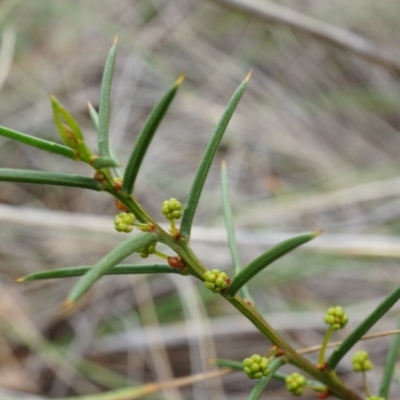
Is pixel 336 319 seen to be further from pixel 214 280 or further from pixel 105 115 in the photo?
pixel 105 115

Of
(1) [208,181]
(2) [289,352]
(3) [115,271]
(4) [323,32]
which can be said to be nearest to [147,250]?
(3) [115,271]

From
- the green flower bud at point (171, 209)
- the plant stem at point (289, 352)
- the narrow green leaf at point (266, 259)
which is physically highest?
the green flower bud at point (171, 209)

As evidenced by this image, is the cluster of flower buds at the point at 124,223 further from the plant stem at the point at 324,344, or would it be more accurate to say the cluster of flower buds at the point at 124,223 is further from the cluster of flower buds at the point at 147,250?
the plant stem at the point at 324,344

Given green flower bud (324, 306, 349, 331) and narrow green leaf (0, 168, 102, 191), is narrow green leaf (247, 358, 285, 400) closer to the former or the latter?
green flower bud (324, 306, 349, 331)

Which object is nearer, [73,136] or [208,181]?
[73,136]

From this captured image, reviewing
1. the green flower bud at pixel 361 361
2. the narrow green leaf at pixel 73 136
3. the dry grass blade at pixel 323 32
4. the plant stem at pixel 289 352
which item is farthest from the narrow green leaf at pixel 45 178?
the dry grass blade at pixel 323 32

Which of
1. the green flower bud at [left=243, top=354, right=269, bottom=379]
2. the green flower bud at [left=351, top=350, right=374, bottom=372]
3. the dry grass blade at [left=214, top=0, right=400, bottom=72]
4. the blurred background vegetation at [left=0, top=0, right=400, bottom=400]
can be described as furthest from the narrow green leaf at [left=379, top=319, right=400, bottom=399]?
the dry grass blade at [left=214, top=0, right=400, bottom=72]
